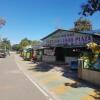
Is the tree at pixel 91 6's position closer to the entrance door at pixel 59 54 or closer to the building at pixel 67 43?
the building at pixel 67 43

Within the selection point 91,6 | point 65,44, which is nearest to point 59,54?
point 65,44

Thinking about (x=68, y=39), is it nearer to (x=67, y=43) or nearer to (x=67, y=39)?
(x=67, y=39)

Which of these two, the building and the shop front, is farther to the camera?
the shop front

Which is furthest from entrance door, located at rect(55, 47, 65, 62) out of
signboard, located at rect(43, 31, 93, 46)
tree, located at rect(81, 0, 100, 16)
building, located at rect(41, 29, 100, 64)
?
tree, located at rect(81, 0, 100, 16)

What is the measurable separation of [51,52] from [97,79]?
3240 centimetres

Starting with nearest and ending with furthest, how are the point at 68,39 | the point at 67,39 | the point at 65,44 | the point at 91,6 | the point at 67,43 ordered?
the point at 91,6 → the point at 68,39 → the point at 67,43 → the point at 67,39 → the point at 65,44

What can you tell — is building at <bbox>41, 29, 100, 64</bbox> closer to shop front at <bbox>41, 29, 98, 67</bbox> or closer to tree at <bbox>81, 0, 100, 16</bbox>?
shop front at <bbox>41, 29, 98, 67</bbox>

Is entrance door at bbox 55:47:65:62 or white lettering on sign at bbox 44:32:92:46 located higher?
white lettering on sign at bbox 44:32:92:46

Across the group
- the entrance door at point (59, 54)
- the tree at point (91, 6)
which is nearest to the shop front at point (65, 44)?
the entrance door at point (59, 54)

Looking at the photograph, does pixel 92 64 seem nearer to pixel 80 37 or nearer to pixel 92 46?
pixel 92 46

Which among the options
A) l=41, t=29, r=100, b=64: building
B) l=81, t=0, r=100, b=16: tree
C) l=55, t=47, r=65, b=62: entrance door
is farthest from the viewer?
l=55, t=47, r=65, b=62: entrance door

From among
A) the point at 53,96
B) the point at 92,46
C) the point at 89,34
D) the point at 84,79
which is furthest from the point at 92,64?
the point at 89,34

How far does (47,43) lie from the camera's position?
47.4 metres

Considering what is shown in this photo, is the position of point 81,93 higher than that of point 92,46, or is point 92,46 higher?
point 92,46
